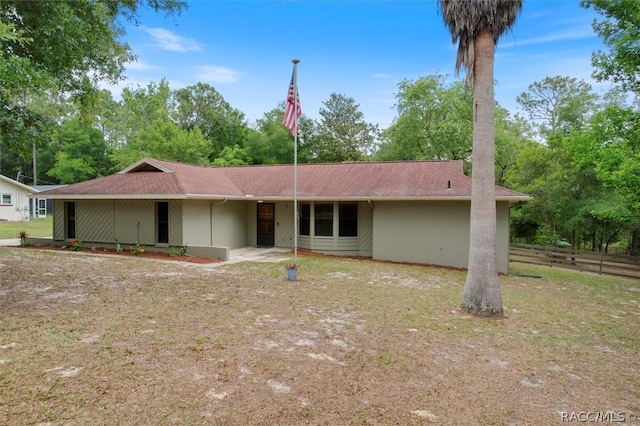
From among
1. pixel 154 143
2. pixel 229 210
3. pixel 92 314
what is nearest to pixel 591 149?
pixel 229 210

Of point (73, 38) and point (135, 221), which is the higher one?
point (73, 38)

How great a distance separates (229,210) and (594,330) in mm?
12716

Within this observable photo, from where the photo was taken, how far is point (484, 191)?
722 cm

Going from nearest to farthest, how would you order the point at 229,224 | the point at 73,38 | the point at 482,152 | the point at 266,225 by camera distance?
the point at 482,152 < the point at 73,38 < the point at 229,224 < the point at 266,225

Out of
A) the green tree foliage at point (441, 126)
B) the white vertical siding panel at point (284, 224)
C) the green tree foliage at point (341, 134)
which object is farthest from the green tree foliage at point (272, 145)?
the white vertical siding panel at point (284, 224)

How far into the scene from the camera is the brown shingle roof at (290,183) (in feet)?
42.6

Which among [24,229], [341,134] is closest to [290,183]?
[24,229]

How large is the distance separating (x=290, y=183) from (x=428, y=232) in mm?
6391

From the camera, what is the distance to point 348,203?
48.9ft

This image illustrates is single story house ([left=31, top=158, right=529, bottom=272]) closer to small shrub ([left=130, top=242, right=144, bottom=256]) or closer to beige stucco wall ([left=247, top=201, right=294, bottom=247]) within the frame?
beige stucco wall ([left=247, top=201, right=294, bottom=247])

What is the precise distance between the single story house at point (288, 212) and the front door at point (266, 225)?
5 cm

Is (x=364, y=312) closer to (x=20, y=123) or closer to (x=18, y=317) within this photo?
(x=18, y=317)

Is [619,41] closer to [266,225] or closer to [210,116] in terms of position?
[266,225]

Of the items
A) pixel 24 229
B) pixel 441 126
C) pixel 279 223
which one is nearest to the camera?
pixel 279 223
